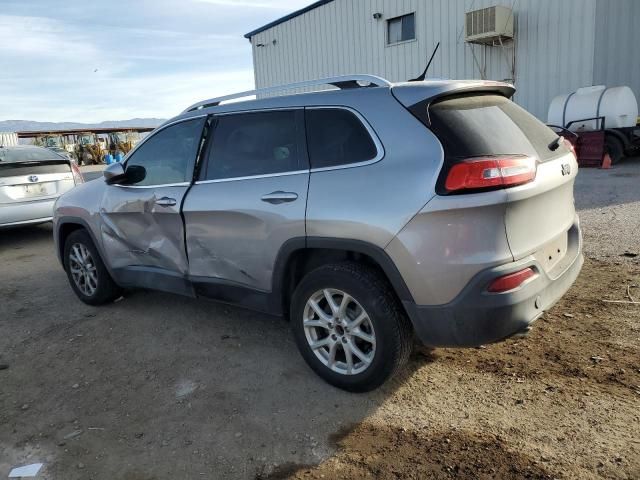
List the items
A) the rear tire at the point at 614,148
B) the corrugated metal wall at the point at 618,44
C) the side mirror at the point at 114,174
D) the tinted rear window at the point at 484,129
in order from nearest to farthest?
the tinted rear window at the point at 484,129 < the side mirror at the point at 114,174 < the rear tire at the point at 614,148 < the corrugated metal wall at the point at 618,44

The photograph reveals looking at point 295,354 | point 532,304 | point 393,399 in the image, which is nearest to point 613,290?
point 532,304

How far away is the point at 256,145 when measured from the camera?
3.46 metres

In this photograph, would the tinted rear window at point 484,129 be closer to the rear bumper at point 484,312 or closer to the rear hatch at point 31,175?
the rear bumper at point 484,312

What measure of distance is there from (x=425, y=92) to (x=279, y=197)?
1.07 m

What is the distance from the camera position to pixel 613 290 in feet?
14.3

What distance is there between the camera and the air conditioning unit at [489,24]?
14375 millimetres

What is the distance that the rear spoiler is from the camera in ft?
8.88

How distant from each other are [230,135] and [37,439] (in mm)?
2266

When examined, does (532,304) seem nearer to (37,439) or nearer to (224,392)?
(224,392)

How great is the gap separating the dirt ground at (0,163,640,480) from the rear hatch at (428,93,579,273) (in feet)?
2.63

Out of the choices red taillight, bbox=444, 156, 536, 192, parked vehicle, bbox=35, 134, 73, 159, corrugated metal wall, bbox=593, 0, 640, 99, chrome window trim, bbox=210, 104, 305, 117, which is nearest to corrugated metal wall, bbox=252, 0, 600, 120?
corrugated metal wall, bbox=593, 0, 640, 99

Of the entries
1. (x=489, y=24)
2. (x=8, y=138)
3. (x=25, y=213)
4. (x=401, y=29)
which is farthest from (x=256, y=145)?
(x=8, y=138)

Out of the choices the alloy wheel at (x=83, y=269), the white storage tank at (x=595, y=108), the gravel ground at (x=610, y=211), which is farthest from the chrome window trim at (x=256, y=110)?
the white storage tank at (x=595, y=108)

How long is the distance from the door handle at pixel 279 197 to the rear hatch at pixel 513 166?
3.10ft
